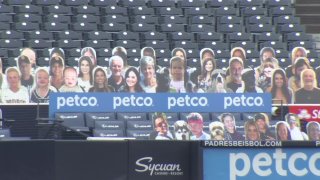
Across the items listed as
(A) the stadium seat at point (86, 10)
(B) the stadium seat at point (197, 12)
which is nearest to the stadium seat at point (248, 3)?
(B) the stadium seat at point (197, 12)

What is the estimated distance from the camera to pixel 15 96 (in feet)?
51.9

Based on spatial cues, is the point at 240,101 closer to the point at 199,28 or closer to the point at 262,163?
the point at 199,28

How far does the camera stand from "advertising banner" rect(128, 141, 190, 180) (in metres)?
7.89

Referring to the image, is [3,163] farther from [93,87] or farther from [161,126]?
[93,87]

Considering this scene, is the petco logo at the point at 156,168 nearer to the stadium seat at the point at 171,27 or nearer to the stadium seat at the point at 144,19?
the stadium seat at the point at 171,27

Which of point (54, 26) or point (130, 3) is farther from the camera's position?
point (130, 3)

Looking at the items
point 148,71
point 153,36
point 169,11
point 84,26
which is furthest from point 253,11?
point 148,71

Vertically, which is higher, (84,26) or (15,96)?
(84,26)

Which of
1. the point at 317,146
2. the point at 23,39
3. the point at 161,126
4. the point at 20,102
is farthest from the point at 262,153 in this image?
the point at 23,39

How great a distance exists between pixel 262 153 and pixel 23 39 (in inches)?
444

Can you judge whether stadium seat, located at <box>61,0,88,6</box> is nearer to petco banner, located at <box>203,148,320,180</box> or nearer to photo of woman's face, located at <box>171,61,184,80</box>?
photo of woman's face, located at <box>171,61,184,80</box>

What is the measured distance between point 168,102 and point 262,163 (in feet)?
25.0

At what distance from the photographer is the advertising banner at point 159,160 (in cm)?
789

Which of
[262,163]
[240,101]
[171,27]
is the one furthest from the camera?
[171,27]
